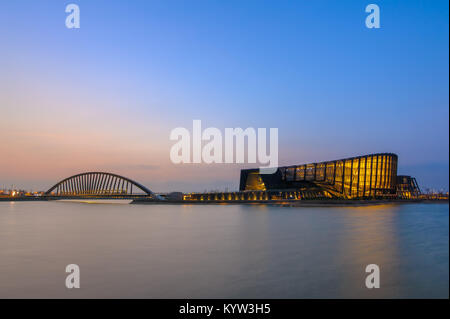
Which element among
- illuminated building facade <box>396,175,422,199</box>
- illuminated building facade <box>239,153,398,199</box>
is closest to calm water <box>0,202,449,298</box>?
illuminated building facade <box>239,153,398,199</box>

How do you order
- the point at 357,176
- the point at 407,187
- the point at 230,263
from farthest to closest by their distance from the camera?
the point at 407,187 → the point at 357,176 → the point at 230,263

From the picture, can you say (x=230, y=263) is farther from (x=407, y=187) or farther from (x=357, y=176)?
(x=407, y=187)

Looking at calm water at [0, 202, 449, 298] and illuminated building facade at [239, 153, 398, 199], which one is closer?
calm water at [0, 202, 449, 298]

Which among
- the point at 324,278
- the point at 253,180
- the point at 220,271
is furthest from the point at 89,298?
the point at 253,180

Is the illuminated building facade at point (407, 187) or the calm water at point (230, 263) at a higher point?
the illuminated building facade at point (407, 187)

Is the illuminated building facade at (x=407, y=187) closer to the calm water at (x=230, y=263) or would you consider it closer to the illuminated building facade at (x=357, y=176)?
the illuminated building facade at (x=357, y=176)

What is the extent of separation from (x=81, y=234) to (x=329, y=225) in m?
27.5

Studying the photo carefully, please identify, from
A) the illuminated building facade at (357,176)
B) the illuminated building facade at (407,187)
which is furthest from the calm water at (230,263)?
the illuminated building facade at (407,187)

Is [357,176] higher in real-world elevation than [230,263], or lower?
higher

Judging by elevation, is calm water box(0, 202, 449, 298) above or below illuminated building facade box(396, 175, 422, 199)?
below

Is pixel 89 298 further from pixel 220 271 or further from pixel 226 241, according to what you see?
pixel 226 241

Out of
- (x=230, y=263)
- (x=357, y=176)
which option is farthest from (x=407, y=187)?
(x=230, y=263)

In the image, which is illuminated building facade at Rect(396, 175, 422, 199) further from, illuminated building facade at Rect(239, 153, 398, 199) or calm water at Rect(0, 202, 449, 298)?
calm water at Rect(0, 202, 449, 298)

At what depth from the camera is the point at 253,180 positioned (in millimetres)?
123750
